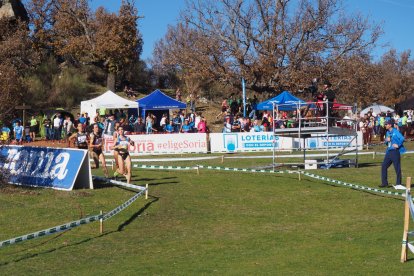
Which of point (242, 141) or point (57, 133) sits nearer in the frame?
point (242, 141)

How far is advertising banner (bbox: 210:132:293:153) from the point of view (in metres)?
35.2

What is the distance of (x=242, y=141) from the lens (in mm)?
35406

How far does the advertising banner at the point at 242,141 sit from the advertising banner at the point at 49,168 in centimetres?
1634

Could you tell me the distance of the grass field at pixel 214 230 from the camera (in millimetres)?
10602

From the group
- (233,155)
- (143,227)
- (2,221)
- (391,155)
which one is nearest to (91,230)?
(143,227)

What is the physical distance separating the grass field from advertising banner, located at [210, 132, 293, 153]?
1376 centimetres

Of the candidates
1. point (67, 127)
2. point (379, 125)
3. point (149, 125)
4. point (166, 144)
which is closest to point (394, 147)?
point (166, 144)

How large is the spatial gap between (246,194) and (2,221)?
23.7 ft

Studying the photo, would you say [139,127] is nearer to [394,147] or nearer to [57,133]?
[57,133]

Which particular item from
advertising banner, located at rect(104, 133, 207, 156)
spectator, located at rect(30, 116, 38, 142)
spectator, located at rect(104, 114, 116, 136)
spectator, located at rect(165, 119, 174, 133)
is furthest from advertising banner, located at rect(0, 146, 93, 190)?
spectator, located at rect(165, 119, 174, 133)

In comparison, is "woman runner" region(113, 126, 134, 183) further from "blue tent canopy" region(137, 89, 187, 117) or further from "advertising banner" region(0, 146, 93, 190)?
"blue tent canopy" region(137, 89, 187, 117)

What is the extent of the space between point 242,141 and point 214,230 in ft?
71.2

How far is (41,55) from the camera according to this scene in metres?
57.6

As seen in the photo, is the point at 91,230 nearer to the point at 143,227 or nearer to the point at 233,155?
the point at 143,227
